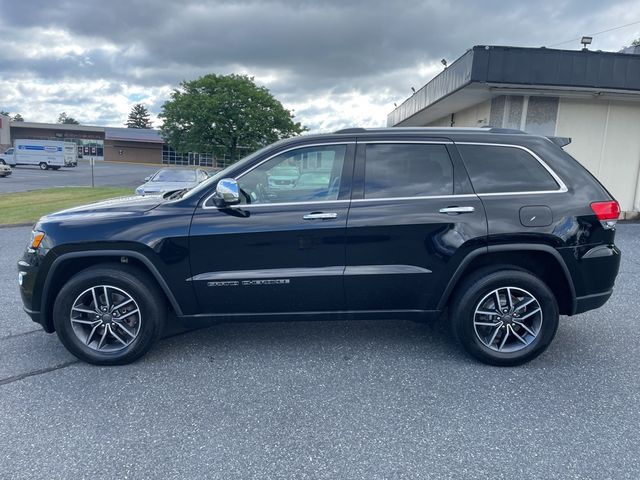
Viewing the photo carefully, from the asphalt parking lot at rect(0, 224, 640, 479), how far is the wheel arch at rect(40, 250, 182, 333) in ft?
1.65

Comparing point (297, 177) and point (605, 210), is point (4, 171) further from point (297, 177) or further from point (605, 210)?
point (605, 210)

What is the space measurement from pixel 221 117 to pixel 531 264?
80.1 ft

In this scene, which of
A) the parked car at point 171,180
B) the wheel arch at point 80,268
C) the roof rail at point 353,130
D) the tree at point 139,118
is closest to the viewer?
the wheel arch at point 80,268

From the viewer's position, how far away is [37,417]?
2752 millimetres

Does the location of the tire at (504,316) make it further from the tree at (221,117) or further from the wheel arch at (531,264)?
the tree at (221,117)

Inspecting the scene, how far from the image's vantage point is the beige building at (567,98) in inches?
336

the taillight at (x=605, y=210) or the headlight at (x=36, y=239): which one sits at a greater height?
the taillight at (x=605, y=210)

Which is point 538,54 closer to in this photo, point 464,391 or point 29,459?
point 464,391

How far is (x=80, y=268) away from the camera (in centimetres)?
344

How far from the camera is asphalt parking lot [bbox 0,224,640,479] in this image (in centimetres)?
236

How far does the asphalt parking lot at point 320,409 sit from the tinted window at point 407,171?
1.43 m

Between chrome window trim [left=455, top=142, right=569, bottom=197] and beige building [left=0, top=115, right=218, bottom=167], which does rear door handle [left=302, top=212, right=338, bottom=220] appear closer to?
chrome window trim [left=455, top=142, right=569, bottom=197]

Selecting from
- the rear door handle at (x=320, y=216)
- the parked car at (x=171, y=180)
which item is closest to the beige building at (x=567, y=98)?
the rear door handle at (x=320, y=216)

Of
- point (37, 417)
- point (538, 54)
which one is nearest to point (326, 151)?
point (37, 417)
